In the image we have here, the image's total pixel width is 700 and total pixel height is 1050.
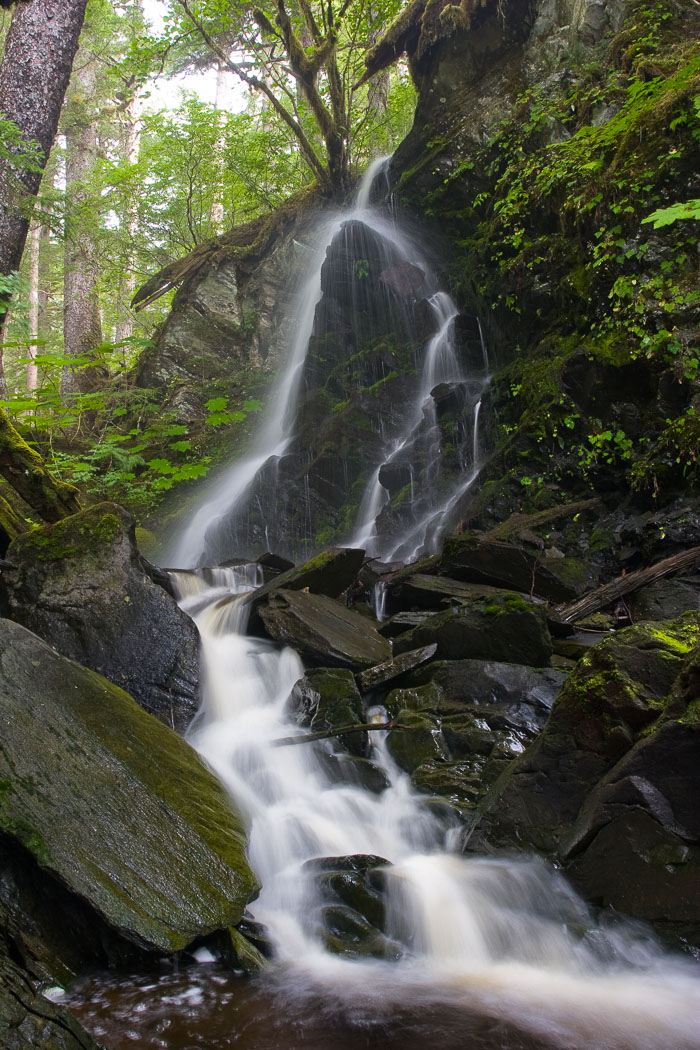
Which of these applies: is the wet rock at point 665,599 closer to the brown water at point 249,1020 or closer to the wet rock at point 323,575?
the wet rock at point 323,575

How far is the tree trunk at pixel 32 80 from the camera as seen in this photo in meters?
8.01

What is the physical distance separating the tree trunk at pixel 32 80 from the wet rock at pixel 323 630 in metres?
5.65

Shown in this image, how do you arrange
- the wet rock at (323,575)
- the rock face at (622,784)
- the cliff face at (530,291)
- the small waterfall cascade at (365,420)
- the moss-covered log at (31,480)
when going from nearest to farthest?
the rock face at (622,784) → the moss-covered log at (31,480) → the wet rock at (323,575) → the cliff face at (530,291) → the small waterfall cascade at (365,420)

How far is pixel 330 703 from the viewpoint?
536cm

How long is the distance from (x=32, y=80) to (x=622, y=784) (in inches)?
405

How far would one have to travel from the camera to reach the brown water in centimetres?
240

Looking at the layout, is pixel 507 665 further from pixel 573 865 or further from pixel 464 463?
pixel 464 463

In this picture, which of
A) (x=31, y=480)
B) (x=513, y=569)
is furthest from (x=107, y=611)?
(x=513, y=569)

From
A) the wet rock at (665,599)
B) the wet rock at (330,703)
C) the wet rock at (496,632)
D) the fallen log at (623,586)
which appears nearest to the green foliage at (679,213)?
the fallen log at (623,586)

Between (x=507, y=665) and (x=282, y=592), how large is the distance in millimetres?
2537

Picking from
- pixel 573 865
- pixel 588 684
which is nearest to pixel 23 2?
pixel 588 684

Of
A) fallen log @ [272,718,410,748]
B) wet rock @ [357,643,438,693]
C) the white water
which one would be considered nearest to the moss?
the white water

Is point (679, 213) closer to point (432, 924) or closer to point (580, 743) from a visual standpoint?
point (580, 743)

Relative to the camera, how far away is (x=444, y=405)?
35.5 feet
